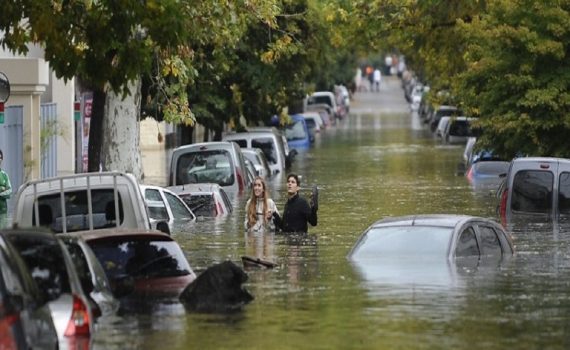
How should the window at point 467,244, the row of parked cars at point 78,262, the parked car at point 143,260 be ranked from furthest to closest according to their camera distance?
the window at point 467,244, the parked car at point 143,260, the row of parked cars at point 78,262

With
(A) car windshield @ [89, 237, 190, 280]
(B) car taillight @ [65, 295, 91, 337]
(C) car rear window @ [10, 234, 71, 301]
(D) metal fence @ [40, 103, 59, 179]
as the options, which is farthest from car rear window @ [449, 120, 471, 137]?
(B) car taillight @ [65, 295, 91, 337]

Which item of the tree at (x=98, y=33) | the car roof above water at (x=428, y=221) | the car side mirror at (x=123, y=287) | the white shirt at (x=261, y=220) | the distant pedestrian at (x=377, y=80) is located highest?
the distant pedestrian at (x=377, y=80)

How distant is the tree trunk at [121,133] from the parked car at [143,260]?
50.5ft

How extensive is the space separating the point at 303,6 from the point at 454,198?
10179 mm

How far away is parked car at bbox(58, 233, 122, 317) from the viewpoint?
14141 millimetres

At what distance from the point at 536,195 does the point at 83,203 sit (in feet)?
41.1

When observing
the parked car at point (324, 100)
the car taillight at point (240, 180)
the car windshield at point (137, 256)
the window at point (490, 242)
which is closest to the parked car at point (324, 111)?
the parked car at point (324, 100)

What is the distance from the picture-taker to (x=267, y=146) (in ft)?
176

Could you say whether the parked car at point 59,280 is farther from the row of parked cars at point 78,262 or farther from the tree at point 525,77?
the tree at point 525,77

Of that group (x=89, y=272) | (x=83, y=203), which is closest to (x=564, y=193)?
(x=83, y=203)

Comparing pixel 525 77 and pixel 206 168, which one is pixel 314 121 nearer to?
pixel 206 168

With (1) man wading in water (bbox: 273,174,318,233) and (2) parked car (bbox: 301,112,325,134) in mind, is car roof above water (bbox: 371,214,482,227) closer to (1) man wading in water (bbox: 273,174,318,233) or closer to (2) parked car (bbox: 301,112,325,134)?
(1) man wading in water (bbox: 273,174,318,233)

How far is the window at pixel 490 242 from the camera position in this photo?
21.6 metres

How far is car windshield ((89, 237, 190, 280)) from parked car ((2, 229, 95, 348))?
2825 millimetres
